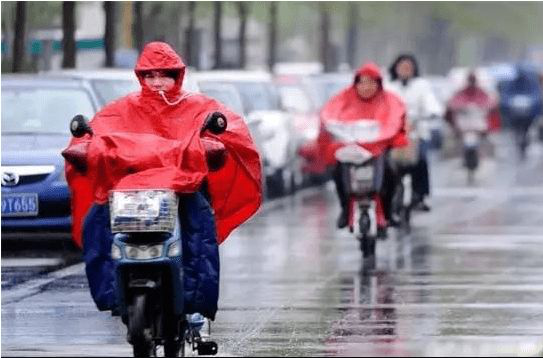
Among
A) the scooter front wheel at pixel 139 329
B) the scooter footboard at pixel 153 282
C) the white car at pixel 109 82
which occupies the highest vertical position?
the white car at pixel 109 82

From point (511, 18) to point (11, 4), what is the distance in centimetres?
5816

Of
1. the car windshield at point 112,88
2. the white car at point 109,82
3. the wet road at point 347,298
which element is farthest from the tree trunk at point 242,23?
the car windshield at point 112,88

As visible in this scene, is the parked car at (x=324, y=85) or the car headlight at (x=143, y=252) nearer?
the car headlight at (x=143, y=252)

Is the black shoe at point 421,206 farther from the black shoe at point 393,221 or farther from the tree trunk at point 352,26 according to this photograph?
the tree trunk at point 352,26

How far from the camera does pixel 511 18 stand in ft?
291

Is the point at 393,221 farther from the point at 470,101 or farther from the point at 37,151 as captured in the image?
the point at 470,101

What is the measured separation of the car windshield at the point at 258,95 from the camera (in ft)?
95.7

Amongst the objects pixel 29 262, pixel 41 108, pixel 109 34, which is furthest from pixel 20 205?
pixel 109 34

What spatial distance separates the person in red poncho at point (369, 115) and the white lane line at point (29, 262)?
8.12 ft

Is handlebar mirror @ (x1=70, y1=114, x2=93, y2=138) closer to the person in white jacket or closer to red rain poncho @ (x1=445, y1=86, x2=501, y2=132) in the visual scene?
the person in white jacket

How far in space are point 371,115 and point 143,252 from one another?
8.27m

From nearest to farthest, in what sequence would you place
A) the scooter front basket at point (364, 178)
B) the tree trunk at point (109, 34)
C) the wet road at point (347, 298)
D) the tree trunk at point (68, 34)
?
the wet road at point (347, 298), the scooter front basket at point (364, 178), the tree trunk at point (68, 34), the tree trunk at point (109, 34)

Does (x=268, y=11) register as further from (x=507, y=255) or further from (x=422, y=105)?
(x=507, y=255)

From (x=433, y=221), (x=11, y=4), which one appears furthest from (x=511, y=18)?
(x=433, y=221)
